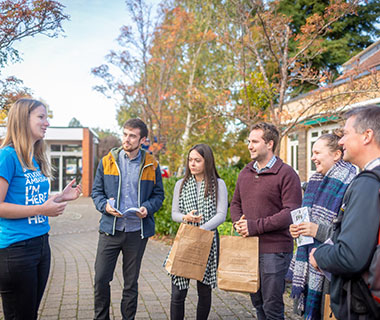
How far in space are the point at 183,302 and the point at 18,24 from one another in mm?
4047

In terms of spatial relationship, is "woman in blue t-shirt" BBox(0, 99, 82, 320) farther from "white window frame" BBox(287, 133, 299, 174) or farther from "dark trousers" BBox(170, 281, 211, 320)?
"white window frame" BBox(287, 133, 299, 174)

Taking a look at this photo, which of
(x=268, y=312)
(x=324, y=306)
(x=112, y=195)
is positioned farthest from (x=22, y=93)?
(x=324, y=306)

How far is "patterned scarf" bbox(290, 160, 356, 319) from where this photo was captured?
286cm

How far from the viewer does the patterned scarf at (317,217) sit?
9.37 ft

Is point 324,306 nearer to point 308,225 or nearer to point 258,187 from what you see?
point 308,225

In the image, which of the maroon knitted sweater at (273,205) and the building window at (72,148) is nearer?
the maroon knitted sweater at (273,205)

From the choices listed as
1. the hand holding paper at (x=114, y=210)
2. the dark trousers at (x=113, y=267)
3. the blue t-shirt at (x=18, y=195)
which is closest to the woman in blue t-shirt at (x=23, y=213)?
the blue t-shirt at (x=18, y=195)

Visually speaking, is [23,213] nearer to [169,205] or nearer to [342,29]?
[169,205]

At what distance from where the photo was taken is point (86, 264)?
678 centimetres

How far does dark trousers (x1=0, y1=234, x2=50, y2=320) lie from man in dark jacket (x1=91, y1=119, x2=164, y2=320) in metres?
0.97

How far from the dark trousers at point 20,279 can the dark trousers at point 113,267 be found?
93cm

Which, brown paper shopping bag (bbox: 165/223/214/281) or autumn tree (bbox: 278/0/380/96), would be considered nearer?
brown paper shopping bag (bbox: 165/223/214/281)

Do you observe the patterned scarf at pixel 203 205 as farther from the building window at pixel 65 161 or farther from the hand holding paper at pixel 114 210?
the building window at pixel 65 161

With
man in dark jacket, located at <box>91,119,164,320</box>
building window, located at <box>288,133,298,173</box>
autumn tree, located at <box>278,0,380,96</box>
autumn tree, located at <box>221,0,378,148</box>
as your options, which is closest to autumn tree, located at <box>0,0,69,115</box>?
man in dark jacket, located at <box>91,119,164,320</box>
